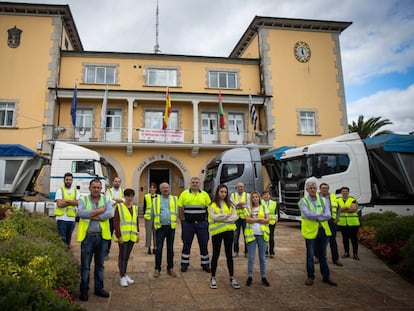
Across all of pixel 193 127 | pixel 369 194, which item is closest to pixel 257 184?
pixel 369 194

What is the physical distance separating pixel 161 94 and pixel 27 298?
1692 cm

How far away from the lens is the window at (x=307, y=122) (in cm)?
2058

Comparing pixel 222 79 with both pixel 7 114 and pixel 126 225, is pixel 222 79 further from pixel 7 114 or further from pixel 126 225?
pixel 126 225

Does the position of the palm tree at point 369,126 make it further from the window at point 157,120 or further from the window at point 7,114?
the window at point 7,114

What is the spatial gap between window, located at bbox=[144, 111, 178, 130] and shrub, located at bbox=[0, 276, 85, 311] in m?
16.9

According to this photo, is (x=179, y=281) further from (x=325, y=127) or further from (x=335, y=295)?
(x=325, y=127)

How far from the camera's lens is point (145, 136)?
18.2 m

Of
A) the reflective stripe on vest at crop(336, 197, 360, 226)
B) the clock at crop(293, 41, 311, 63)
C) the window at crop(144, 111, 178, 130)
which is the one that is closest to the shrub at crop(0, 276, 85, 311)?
the reflective stripe on vest at crop(336, 197, 360, 226)

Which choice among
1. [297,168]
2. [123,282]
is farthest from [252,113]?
[123,282]

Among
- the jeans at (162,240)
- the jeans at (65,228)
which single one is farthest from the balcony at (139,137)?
the jeans at (162,240)

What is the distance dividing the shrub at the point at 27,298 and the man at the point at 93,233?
1394 millimetres

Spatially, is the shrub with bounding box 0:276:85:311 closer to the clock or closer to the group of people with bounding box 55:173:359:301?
the group of people with bounding box 55:173:359:301

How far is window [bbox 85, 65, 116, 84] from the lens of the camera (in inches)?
776

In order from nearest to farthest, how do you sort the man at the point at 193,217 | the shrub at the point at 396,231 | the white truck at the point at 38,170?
1. the man at the point at 193,217
2. the shrub at the point at 396,231
3. the white truck at the point at 38,170
